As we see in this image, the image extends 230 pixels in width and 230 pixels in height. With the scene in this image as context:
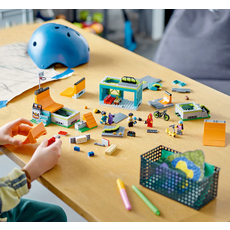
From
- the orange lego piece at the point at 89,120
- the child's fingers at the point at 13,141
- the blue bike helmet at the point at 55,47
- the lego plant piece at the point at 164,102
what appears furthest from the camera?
the blue bike helmet at the point at 55,47

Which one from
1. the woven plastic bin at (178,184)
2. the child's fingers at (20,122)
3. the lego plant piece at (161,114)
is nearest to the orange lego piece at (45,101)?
the child's fingers at (20,122)

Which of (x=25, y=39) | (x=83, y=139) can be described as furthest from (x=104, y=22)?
(x=83, y=139)

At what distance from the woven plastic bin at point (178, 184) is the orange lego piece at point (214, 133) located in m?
0.22

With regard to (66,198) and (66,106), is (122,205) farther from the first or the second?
(66,106)

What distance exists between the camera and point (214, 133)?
41.9 inches

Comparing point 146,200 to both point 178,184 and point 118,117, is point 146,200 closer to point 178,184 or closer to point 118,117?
point 178,184

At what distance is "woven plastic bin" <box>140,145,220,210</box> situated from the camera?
Result: 81cm

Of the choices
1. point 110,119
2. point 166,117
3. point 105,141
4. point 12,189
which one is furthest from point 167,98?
point 12,189

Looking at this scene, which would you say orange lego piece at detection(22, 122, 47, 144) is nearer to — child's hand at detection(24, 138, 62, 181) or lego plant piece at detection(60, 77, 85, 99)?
child's hand at detection(24, 138, 62, 181)

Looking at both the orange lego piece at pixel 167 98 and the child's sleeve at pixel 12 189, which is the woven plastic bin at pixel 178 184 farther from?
the orange lego piece at pixel 167 98

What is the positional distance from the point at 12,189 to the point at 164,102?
26.0 inches

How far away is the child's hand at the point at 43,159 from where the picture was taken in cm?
92
